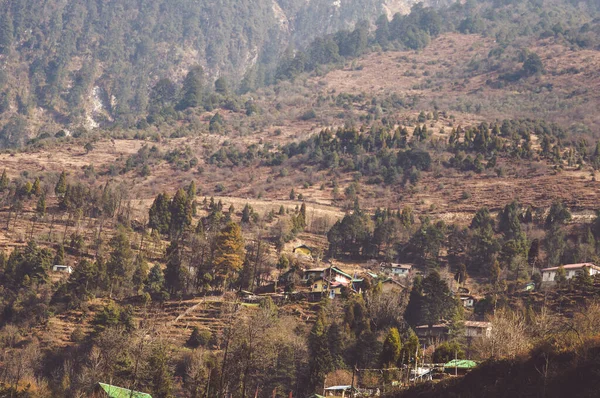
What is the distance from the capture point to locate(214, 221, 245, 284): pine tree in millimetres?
66000

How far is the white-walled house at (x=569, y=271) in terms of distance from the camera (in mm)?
65000

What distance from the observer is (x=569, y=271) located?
217ft

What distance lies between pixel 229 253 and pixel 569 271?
27.2 meters

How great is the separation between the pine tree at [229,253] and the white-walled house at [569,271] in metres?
24.3

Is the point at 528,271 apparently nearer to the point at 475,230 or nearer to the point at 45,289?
the point at 475,230

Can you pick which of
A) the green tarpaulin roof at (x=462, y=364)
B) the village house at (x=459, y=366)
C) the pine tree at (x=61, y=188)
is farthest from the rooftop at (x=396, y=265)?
the pine tree at (x=61, y=188)

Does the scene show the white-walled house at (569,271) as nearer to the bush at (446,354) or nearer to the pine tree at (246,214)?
the bush at (446,354)

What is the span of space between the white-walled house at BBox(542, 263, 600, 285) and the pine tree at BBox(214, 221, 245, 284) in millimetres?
24278

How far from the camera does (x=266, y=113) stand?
164375 millimetres

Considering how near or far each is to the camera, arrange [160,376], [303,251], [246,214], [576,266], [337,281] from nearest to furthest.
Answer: [160,376]
[576,266]
[337,281]
[303,251]
[246,214]

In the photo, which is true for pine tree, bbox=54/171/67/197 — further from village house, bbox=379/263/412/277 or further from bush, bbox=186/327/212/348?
bush, bbox=186/327/212/348

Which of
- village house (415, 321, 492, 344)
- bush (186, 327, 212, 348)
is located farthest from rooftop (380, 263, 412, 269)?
bush (186, 327, 212, 348)

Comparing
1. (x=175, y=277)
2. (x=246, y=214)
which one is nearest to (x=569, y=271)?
(x=175, y=277)

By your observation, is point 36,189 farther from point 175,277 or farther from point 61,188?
point 175,277
